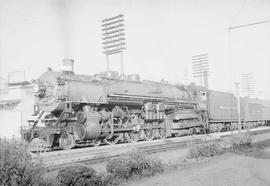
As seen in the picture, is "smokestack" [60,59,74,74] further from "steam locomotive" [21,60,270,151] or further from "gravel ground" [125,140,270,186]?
"gravel ground" [125,140,270,186]

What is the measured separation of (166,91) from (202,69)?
38583mm

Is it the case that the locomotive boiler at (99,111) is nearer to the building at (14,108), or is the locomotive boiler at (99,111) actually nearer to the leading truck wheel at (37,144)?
the leading truck wheel at (37,144)

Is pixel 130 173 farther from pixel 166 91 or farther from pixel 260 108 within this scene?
pixel 260 108

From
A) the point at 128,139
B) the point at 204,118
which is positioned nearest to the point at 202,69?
the point at 204,118

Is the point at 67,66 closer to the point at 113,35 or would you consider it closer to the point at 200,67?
the point at 113,35

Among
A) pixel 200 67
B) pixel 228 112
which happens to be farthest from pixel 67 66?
pixel 200 67

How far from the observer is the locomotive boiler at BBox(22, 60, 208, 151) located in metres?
15.8

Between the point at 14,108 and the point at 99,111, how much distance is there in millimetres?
17478

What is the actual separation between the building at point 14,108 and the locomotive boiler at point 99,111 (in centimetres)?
1350

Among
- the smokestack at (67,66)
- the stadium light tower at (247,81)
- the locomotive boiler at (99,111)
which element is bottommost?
the locomotive boiler at (99,111)

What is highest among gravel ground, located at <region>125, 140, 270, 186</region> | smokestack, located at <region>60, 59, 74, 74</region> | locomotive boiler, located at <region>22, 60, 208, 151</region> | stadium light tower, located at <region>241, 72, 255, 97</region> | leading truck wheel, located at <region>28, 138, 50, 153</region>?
stadium light tower, located at <region>241, 72, 255, 97</region>

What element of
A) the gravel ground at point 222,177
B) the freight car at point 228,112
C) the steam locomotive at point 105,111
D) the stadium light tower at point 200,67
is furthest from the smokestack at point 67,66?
the stadium light tower at point 200,67

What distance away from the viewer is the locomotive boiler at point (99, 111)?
51.8 ft

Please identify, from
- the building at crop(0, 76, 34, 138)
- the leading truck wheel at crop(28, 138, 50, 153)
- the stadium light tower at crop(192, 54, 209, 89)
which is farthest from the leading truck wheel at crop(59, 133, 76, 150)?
the stadium light tower at crop(192, 54, 209, 89)
